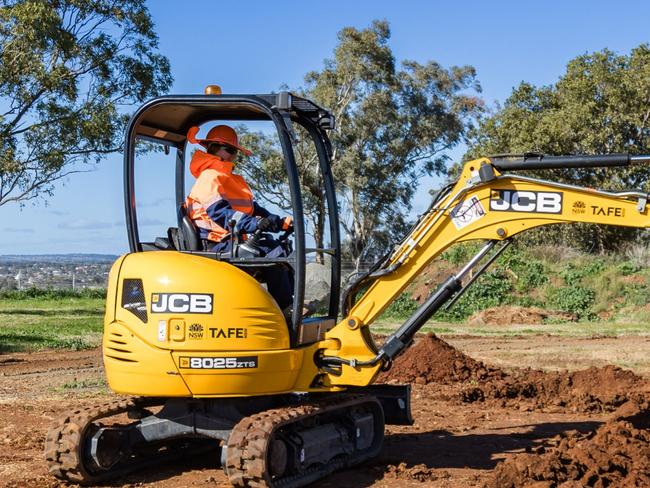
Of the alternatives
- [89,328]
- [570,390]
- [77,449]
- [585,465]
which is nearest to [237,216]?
[77,449]

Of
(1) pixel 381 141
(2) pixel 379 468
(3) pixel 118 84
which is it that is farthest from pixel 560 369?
(1) pixel 381 141

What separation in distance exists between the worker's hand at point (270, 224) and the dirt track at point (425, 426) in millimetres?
1996

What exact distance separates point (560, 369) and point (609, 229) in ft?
67.1

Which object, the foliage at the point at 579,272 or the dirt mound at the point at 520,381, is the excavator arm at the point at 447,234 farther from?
the foliage at the point at 579,272

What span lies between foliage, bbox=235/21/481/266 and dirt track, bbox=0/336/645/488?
88.3 feet

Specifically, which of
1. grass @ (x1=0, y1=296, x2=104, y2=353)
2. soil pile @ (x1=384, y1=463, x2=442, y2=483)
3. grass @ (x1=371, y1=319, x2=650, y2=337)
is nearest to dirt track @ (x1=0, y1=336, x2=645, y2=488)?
soil pile @ (x1=384, y1=463, x2=442, y2=483)

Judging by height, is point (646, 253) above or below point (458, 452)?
above

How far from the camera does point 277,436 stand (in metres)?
7.15

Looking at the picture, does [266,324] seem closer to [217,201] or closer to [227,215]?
[227,215]

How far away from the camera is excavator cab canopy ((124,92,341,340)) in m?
7.16

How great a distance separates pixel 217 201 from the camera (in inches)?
293

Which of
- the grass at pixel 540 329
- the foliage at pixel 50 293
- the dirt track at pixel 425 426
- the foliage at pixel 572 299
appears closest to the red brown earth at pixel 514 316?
the grass at pixel 540 329

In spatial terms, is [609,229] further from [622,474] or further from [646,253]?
[622,474]

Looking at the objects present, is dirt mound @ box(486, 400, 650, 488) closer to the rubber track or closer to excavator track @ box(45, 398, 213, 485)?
excavator track @ box(45, 398, 213, 485)
